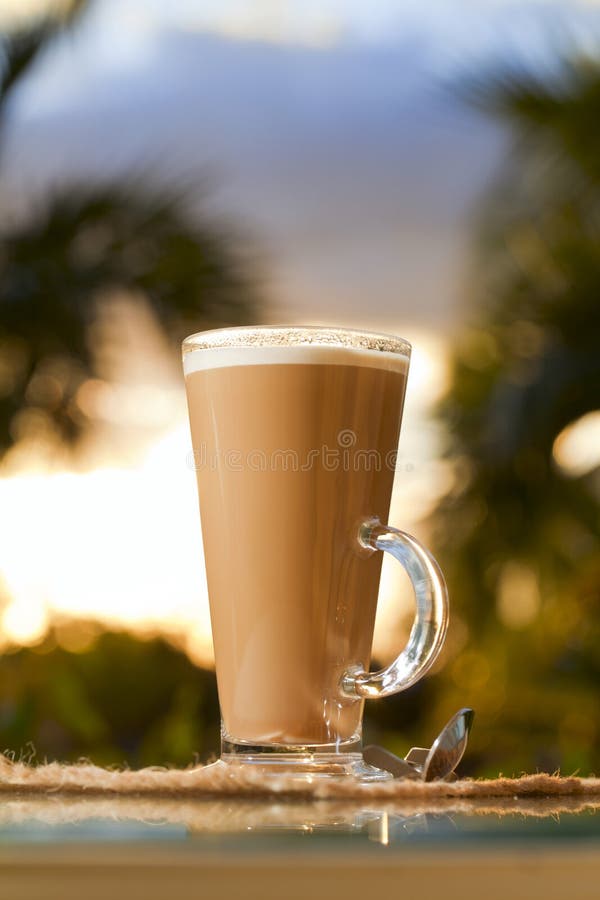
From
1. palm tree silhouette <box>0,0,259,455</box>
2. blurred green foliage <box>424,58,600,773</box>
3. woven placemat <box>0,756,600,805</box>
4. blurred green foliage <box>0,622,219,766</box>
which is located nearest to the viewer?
woven placemat <box>0,756,600,805</box>

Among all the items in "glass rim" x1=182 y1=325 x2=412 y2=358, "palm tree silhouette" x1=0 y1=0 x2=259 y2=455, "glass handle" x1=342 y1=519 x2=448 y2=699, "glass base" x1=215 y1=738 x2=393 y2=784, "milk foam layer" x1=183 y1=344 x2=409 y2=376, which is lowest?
"glass base" x1=215 y1=738 x2=393 y2=784

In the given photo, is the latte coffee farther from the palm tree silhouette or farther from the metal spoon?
the palm tree silhouette

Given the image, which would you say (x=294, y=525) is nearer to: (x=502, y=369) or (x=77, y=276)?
(x=77, y=276)

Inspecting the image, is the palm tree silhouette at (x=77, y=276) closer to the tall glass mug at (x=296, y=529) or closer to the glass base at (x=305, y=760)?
the tall glass mug at (x=296, y=529)

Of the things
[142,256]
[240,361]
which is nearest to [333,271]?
[142,256]

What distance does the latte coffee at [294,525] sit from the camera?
3.46ft

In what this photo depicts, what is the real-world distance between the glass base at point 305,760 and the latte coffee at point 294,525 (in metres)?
0.01

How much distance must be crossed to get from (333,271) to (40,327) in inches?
212

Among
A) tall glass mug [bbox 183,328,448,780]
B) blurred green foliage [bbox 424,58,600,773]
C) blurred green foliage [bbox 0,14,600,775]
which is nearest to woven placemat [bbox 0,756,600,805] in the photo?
tall glass mug [bbox 183,328,448,780]

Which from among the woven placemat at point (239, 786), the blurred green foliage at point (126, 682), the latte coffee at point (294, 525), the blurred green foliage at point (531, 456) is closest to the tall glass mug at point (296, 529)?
the latte coffee at point (294, 525)

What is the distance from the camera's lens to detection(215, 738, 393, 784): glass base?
986 millimetres

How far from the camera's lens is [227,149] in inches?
420

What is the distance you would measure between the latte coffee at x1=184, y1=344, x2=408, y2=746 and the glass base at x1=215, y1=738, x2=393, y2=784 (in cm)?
1

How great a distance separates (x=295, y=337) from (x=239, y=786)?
0.47 meters
